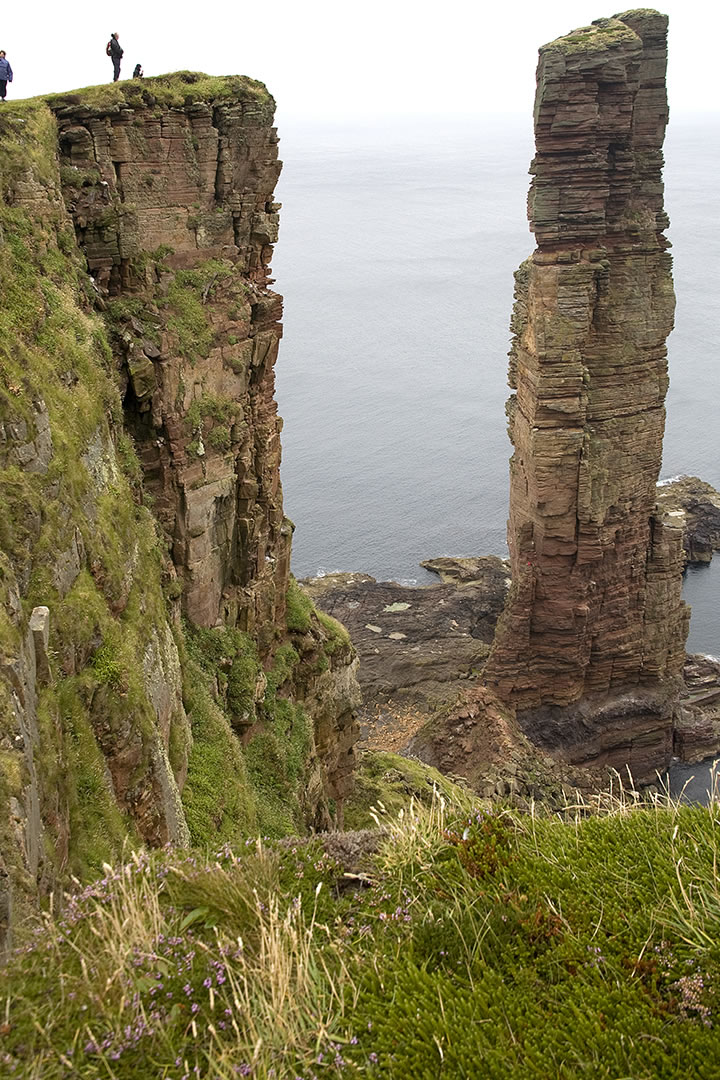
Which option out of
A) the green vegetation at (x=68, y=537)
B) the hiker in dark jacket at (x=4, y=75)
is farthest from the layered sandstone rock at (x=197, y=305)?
the hiker in dark jacket at (x=4, y=75)

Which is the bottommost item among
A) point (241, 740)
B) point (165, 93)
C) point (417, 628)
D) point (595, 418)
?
point (417, 628)

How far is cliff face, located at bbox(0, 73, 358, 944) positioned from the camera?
13766 millimetres

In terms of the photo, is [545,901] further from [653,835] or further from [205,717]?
[205,717]

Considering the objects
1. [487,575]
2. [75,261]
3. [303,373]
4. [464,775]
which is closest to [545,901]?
[75,261]

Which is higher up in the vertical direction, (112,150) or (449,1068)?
(112,150)

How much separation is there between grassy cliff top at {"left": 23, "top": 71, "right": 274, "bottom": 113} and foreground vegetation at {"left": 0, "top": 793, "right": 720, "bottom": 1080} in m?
20.5

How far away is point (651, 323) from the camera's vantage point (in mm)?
48438

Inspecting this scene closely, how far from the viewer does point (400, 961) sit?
8758mm

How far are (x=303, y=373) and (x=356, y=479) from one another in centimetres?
2883

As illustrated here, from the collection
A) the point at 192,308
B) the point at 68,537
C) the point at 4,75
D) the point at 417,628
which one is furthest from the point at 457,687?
the point at 68,537

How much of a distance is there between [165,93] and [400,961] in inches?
934

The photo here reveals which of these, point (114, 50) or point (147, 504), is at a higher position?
point (114, 50)

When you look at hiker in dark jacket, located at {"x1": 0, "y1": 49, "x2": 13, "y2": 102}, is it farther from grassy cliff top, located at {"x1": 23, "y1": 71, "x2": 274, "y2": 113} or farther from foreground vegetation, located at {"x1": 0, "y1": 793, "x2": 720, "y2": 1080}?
foreground vegetation, located at {"x1": 0, "y1": 793, "x2": 720, "y2": 1080}

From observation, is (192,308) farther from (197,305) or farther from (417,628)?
(417,628)
